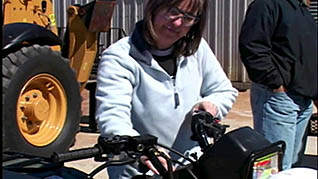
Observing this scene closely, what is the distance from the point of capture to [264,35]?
3535 millimetres

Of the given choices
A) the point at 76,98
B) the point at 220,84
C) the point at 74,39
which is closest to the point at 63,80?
the point at 76,98

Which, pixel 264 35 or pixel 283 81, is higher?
pixel 264 35

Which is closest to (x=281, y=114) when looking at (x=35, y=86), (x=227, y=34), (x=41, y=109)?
(x=41, y=109)

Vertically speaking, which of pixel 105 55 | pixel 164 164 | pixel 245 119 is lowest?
pixel 245 119

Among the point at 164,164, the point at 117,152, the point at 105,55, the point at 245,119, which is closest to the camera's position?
the point at 117,152

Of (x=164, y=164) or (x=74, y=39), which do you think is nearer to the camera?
(x=164, y=164)

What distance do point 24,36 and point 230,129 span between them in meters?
2.73

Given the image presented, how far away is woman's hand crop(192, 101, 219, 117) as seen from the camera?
2.49 metres

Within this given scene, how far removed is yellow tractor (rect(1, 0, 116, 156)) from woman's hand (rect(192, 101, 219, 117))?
2852mm

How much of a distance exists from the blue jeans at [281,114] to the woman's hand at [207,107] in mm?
1223

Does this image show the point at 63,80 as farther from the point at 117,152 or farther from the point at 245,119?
the point at 117,152

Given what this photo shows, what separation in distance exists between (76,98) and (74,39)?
1.10 meters

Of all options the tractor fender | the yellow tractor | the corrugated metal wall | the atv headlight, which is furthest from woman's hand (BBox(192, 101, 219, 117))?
the corrugated metal wall

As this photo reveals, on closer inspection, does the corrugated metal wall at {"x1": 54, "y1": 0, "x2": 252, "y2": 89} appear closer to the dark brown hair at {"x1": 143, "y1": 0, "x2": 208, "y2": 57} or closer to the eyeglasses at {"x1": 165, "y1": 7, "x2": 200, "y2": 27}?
the dark brown hair at {"x1": 143, "y1": 0, "x2": 208, "y2": 57}
